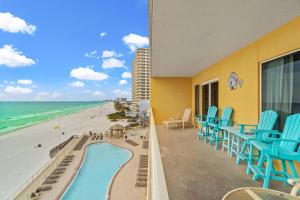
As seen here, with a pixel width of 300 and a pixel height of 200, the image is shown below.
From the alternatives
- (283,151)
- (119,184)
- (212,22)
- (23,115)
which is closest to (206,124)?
(283,151)

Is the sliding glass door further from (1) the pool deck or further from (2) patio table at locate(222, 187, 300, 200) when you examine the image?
(2) patio table at locate(222, 187, 300, 200)

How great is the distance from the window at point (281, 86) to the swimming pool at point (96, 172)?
6386 millimetres

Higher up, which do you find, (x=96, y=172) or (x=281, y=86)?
(x=281, y=86)

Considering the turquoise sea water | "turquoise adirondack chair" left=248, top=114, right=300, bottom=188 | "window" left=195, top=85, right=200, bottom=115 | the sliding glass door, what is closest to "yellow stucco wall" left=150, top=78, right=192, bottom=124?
"window" left=195, top=85, right=200, bottom=115

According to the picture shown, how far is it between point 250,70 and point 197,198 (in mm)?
2768

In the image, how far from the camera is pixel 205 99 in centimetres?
625

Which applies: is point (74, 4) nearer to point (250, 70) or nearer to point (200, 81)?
point (200, 81)

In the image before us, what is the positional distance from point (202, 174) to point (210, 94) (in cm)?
373

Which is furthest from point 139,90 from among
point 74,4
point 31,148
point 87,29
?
point 31,148

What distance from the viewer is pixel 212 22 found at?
8.00ft

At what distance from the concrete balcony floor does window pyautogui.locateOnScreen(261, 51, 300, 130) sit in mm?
1066

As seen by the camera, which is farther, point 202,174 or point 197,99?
point 197,99

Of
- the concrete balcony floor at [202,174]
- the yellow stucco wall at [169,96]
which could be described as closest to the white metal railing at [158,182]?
the concrete balcony floor at [202,174]

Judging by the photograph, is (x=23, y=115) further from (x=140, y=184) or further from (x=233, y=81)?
(x=233, y=81)
